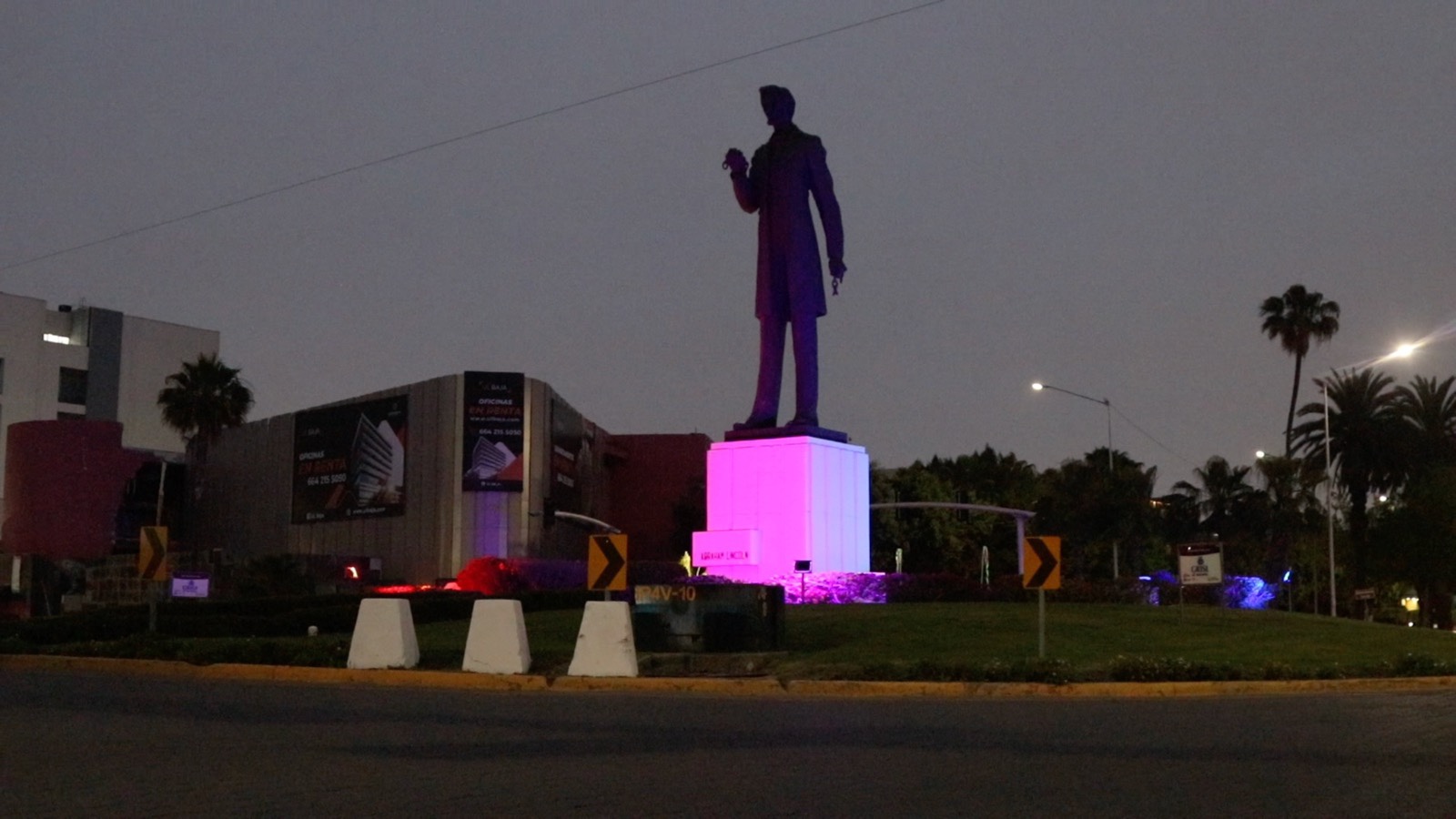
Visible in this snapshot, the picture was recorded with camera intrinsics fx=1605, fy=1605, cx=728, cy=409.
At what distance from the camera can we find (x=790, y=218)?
1379 inches

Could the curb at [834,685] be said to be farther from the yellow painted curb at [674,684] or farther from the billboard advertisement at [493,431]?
the billboard advertisement at [493,431]

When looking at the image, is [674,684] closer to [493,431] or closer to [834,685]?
[834,685]

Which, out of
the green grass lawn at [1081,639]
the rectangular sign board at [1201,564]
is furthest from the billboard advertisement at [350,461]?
the rectangular sign board at [1201,564]

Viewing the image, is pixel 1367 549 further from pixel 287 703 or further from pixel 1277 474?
pixel 287 703

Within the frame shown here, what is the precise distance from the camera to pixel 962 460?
94.2 m

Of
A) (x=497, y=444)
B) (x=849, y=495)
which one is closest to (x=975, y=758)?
(x=849, y=495)

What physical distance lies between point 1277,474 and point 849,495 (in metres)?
40.9

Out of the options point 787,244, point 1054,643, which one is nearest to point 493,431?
point 787,244

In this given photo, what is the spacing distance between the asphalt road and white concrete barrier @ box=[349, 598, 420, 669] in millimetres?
3830

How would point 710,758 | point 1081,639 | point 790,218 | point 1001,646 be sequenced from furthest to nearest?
point 790,218
point 1081,639
point 1001,646
point 710,758

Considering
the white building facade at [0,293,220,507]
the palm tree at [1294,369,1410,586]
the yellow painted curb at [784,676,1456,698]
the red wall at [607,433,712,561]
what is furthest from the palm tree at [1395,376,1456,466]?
the white building facade at [0,293,220,507]

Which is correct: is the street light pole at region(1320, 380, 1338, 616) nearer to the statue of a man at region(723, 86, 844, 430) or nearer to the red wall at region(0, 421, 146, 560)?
the statue of a man at region(723, 86, 844, 430)

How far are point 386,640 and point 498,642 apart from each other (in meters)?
1.77

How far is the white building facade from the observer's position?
289ft
